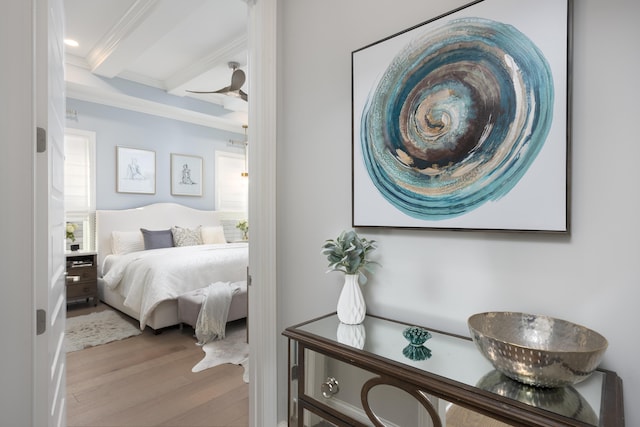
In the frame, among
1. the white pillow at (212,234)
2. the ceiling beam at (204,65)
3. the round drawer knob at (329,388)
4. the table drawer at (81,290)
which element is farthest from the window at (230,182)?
the round drawer knob at (329,388)

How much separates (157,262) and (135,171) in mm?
2238

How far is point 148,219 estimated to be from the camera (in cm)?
525

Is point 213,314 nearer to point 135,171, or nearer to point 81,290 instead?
point 81,290

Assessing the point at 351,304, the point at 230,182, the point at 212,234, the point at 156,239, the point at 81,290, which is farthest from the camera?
the point at 230,182

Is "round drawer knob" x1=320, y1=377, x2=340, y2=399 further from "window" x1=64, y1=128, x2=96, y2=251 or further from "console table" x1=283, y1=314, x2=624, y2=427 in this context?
"window" x1=64, y1=128, x2=96, y2=251

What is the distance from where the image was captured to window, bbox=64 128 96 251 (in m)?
4.63

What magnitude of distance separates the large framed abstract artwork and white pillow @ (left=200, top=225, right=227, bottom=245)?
4485mm

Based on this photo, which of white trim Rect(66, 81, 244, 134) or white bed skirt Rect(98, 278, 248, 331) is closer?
white bed skirt Rect(98, 278, 248, 331)

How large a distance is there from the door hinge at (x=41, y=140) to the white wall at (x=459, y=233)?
3.27ft

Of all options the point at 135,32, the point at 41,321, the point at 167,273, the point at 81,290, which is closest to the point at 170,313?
the point at 167,273

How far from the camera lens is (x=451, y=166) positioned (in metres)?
1.23

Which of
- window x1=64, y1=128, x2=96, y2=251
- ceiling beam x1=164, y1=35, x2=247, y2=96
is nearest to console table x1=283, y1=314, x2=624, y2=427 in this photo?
ceiling beam x1=164, y1=35, x2=247, y2=96

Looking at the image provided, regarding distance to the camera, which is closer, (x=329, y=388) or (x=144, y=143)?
(x=329, y=388)

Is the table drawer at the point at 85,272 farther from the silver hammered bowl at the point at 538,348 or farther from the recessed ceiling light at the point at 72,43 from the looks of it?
the silver hammered bowl at the point at 538,348
